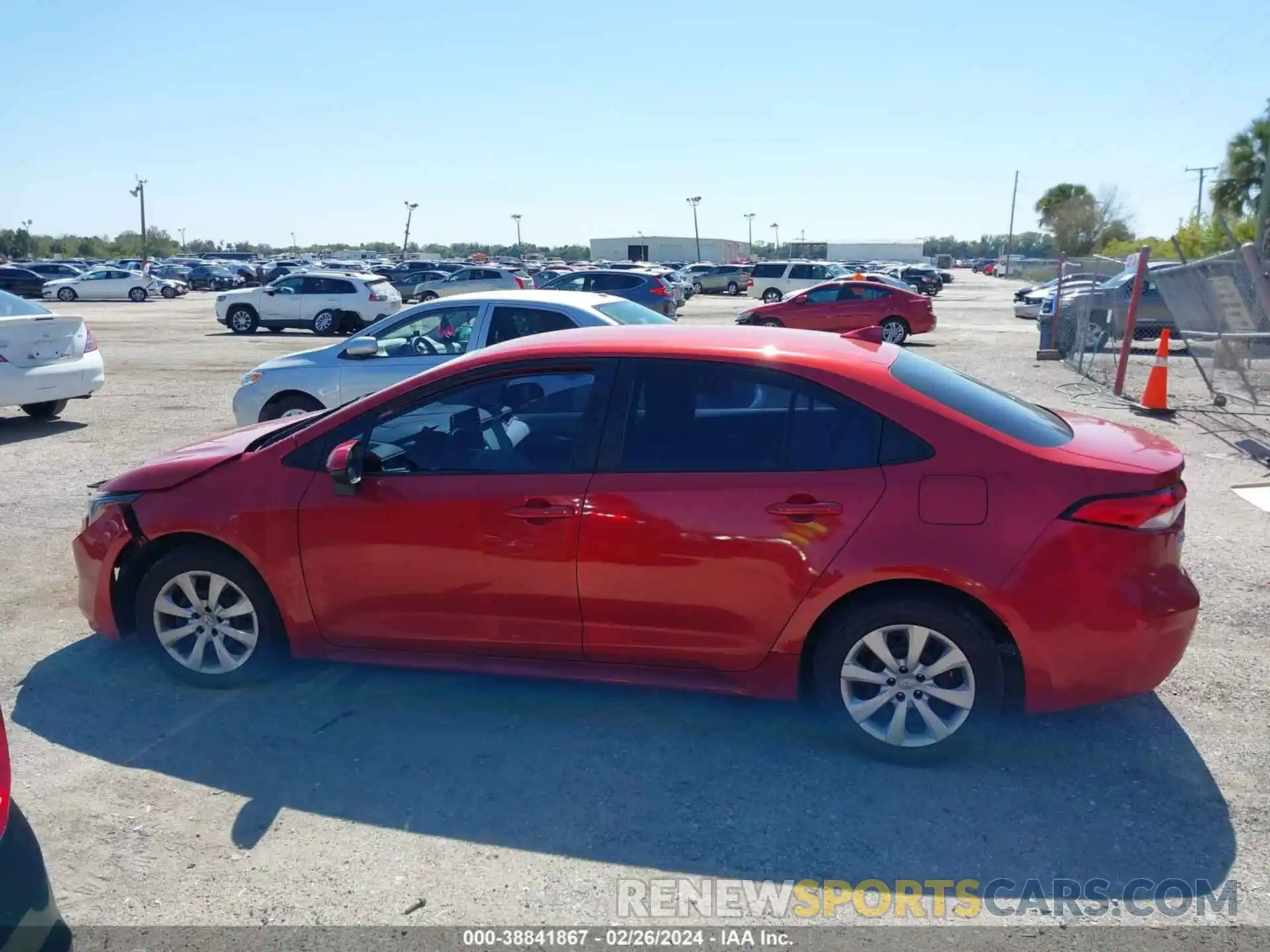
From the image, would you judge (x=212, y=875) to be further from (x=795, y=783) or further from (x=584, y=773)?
(x=795, y=783)

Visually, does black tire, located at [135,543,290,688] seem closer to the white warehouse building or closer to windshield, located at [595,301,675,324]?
windshield, located at [595,301,675,324]

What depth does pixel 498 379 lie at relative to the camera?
176 inches

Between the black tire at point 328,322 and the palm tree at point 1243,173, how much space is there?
128ft

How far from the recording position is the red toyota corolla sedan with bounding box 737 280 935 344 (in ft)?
79.0

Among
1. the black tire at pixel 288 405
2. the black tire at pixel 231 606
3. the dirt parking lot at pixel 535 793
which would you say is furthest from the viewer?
the black tire at pixel 288 405

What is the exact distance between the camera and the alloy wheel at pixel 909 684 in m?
3.93

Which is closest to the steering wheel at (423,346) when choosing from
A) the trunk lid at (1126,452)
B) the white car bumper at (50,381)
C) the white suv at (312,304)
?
the white car bumper at (50,381)

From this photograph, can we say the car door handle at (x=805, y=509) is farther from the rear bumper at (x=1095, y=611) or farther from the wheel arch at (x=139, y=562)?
the wheel arch at (x=139, y=562)

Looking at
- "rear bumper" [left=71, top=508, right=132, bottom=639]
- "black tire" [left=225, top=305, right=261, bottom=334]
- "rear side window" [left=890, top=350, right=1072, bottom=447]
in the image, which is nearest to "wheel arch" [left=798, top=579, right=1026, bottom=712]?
"rear side window" [left=890, top=350, right=1072, bottom=447]

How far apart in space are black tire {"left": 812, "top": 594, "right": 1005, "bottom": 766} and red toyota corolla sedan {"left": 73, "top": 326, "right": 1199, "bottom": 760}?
10mm

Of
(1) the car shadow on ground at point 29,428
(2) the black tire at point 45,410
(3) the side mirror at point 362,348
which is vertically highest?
(3) the side mirror at point 362,348

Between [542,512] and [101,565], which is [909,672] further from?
[101,565]

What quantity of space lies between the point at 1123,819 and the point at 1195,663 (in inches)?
65.5

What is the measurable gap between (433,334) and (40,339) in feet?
15.6
